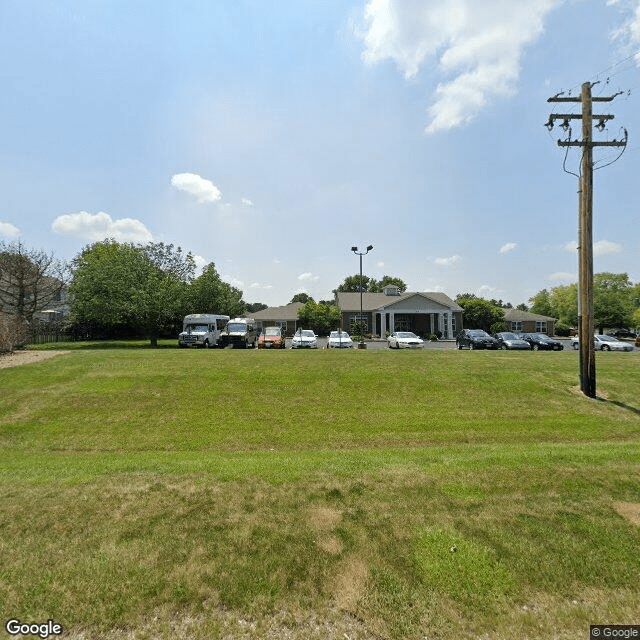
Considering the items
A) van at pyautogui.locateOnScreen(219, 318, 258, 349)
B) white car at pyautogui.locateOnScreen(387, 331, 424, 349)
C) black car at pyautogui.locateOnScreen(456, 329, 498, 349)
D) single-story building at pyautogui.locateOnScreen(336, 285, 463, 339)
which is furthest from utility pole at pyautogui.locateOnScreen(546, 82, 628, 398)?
single-story building at pyautogui.locateOnScreen(336, 285, 463, 339)

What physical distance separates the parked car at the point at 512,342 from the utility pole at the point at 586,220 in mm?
15045

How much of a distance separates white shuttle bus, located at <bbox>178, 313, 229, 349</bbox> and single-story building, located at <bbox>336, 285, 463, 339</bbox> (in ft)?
70.7

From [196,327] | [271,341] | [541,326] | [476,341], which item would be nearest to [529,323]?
[541,326]

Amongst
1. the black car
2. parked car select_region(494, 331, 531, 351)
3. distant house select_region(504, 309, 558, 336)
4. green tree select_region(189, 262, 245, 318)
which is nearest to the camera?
parked car select_region(494, 331, 531, 351)

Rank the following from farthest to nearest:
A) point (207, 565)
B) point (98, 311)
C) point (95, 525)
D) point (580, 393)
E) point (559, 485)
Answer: point (98, 311)
point (580, 393)
point (559, 485)
point (95, 525)
point (207, 565)

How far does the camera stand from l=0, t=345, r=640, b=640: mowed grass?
280cm

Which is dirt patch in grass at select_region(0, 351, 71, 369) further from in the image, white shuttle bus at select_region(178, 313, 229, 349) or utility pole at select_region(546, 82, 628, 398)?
utility pole at select_region(546, 82, 628, 398)

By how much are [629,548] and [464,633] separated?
2.31 m

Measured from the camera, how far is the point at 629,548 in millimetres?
3590

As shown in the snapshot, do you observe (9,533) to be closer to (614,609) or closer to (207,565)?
(207,565)

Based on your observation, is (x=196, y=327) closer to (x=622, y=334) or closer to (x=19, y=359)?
(x=19, y=359)

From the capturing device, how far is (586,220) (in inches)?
467

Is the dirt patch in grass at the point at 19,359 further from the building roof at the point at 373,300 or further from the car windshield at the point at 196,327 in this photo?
the building roof at the point at 373,300

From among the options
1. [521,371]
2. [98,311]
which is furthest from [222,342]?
[521,371]
